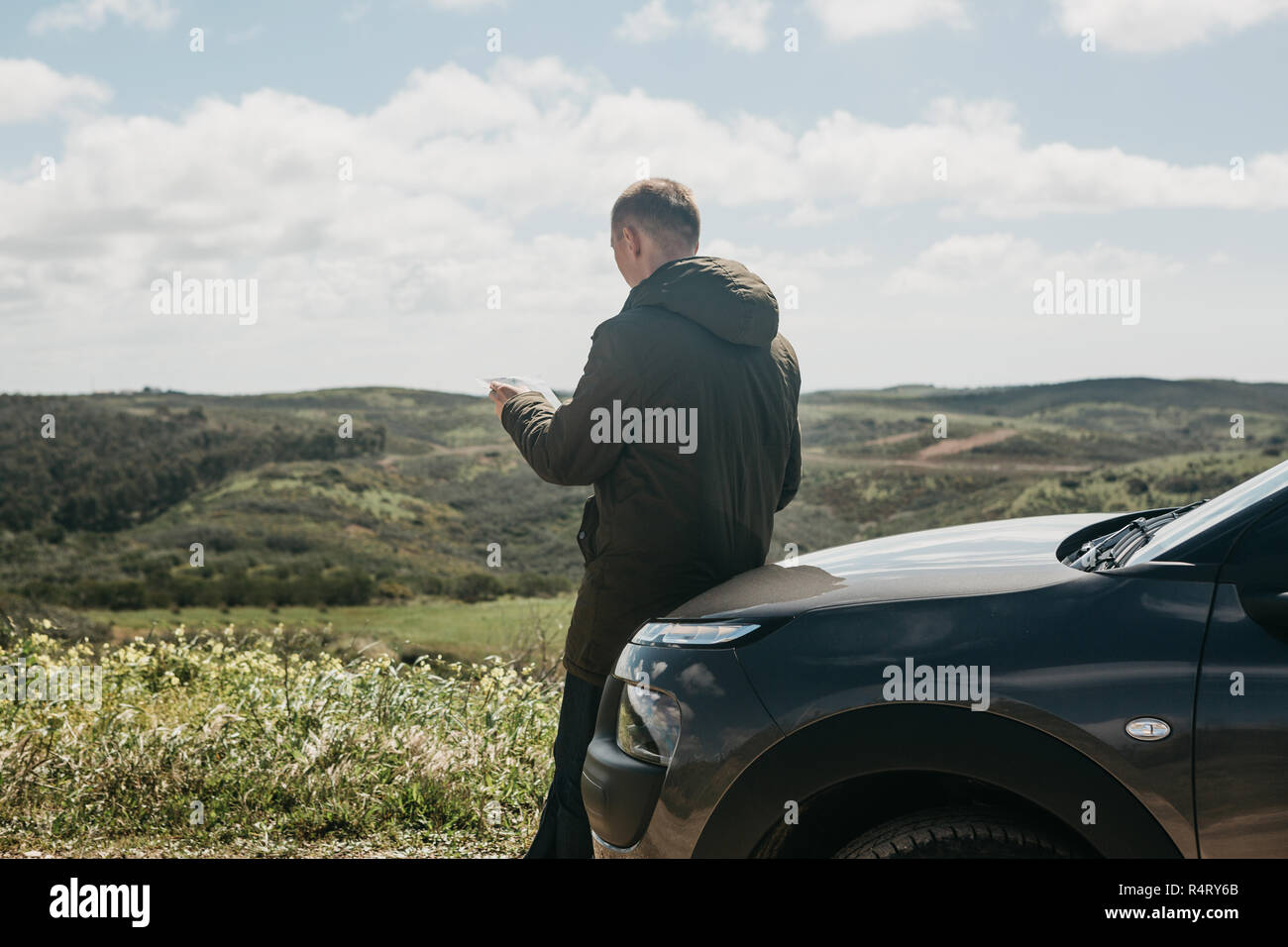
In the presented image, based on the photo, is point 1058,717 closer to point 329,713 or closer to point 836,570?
point 836,570

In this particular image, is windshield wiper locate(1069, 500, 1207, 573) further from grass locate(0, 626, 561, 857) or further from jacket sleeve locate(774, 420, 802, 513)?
grass locate(0, 626, 561, 857)

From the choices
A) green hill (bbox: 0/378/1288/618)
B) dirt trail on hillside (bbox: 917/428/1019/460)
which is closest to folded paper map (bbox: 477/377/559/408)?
green hill (bbox: 0/378/1288/618)

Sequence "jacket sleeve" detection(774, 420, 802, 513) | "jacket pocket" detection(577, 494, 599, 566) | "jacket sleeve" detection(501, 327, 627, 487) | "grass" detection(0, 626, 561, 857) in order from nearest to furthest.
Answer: "jacket sleeve" detection(501, 327, 627, 487), "jacket pocket" detection(577, 494, 599, 566), "jacket sleeve" detection(774, 420, 802, 513), "grass" detection(0, 626, 561, 857)

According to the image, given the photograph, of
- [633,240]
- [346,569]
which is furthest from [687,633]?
[346,569]

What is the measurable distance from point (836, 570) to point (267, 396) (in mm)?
56957

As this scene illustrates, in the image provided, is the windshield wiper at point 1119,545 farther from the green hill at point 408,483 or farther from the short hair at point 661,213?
the green hill at point 408,483

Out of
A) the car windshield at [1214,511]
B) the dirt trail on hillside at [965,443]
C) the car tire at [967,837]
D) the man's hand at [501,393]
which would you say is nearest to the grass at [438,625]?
the man's hand at [501,393]

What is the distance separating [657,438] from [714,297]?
0.45m

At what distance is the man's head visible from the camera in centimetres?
313

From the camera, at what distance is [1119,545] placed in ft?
8.18

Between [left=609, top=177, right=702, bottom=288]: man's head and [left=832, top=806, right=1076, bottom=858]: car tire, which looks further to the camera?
[left=609, top=177, right=702, bottom=288]: man's head

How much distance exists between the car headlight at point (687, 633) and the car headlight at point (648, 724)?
0.41 feet
